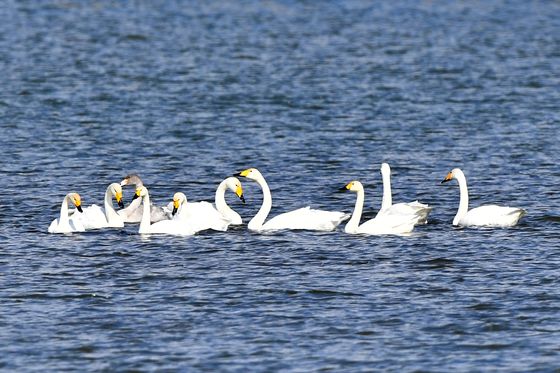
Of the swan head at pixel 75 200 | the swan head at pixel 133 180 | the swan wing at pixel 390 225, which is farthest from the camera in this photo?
the swan head at pixel 133 180

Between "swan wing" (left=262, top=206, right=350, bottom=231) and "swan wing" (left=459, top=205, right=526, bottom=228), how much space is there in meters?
1.95

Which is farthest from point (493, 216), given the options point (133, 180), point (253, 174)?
point (133, 180)

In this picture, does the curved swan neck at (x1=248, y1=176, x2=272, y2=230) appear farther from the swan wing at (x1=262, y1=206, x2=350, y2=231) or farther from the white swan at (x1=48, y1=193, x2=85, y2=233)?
the white swan at (x1=48, y1=193, x2=85, y2=233)

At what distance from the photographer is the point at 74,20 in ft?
201

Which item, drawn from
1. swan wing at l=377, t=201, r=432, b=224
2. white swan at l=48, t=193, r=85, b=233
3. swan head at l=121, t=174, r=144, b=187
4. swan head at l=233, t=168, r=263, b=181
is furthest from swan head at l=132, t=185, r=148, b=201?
swan wing at l=377, t=201, r=432, b=224

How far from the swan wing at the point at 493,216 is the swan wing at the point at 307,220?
6.41 feet

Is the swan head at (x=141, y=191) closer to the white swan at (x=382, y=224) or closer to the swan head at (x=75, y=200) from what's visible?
the swan head at (x=75, y=200)

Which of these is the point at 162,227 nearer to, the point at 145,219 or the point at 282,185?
the point at 145,219

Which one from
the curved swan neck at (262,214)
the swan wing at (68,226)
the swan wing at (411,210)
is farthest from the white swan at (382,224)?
the swan wing at (68,226)

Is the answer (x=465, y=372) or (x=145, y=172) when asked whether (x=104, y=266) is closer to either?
(x=465, y=372)

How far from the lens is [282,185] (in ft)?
89.4

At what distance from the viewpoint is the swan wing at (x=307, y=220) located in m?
22.9

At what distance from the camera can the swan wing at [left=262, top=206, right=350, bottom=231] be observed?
902 inches

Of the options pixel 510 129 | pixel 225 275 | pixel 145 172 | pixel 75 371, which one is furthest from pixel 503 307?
pixel 510 129
